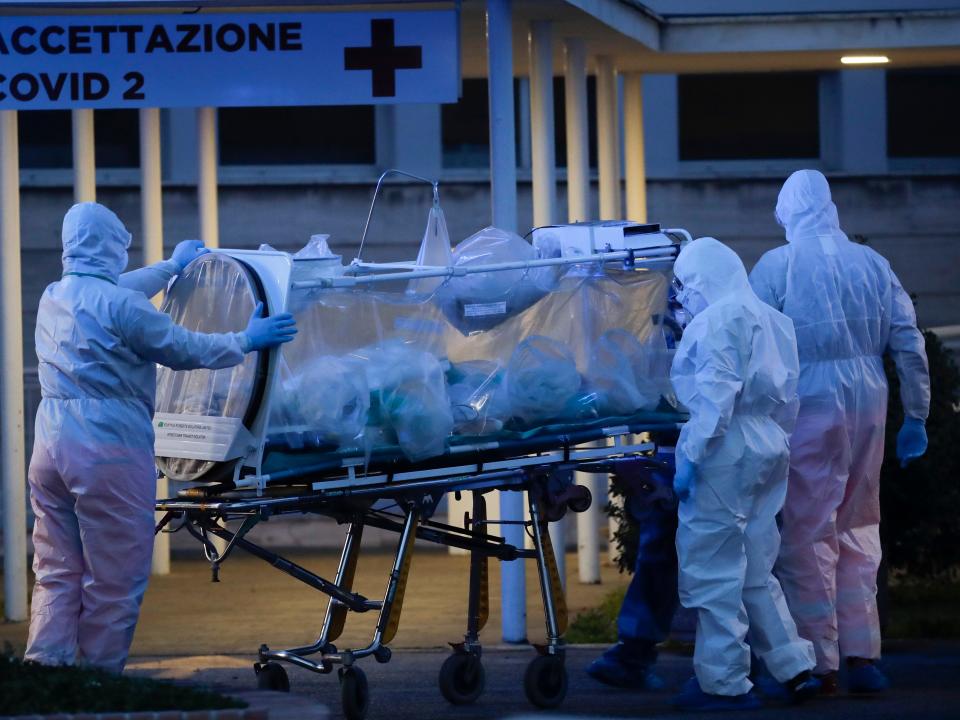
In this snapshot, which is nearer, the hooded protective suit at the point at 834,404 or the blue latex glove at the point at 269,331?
the blue latex glove at the point at 269,331

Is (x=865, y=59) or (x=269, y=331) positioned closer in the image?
(x=269, y=331)

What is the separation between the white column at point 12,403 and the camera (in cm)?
930

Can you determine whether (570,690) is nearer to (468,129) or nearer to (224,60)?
(224,60)

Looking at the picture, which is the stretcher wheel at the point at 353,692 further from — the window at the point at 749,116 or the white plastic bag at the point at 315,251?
the window at the point at 749,116

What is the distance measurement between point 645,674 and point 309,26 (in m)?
3.35

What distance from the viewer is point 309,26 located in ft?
27.0

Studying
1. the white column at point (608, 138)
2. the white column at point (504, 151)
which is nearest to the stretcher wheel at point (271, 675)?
the white column at point (504, 151)

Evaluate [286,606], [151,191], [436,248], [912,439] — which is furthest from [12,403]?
[912,439]

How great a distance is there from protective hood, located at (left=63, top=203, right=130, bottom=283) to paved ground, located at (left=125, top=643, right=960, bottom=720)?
4.92 ft

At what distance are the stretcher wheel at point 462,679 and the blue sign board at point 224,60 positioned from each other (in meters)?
2.67

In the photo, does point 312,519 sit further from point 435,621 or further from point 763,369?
point 763,369

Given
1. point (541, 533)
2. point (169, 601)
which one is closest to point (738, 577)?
point (541, 533)

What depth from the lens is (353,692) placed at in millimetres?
6531

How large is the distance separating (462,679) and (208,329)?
1742 millimetres
